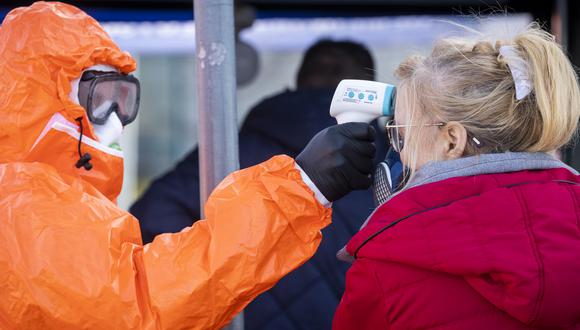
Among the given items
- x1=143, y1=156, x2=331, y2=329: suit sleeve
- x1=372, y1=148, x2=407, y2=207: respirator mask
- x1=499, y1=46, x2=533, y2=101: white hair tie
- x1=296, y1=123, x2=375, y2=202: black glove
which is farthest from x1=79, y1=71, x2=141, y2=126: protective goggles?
x1=499, y1=46, x2=533, y2=101: white hair tie

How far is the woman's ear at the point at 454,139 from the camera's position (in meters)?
1.41

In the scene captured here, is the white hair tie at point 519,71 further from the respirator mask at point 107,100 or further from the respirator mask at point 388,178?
the respirator mask at point 107,100

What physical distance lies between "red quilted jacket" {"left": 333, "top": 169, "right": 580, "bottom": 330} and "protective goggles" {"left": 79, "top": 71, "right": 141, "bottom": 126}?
34.1 inches

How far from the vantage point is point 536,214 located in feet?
4.11

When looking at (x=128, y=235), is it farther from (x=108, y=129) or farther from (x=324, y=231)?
(x=324, y=231)

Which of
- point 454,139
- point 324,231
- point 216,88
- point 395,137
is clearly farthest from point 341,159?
point 324,231

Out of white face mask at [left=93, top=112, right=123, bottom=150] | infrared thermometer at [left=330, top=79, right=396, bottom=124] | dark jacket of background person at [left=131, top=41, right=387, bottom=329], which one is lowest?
dark jacket of background person at [left=131, top=41, right=387, bottom=329]

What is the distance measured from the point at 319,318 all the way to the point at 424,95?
1284mm

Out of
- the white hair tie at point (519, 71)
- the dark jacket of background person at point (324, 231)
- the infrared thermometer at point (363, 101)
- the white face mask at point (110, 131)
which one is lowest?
the dark jacket of background person at point (324, 231)

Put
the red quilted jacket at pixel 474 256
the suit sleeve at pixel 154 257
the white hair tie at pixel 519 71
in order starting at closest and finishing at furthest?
the red quilted jacket at pixel 474 256 → the white hair tie at pixel 519 71 → the suit sleeve at pixel 154 257

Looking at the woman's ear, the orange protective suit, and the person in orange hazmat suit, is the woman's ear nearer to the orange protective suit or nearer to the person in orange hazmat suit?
the person in orange hazmat suit

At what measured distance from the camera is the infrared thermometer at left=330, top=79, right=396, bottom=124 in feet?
5.25

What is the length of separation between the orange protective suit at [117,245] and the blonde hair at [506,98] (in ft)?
1.27

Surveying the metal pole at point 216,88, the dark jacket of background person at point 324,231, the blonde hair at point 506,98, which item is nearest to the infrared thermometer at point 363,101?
the blonde hair at point 506,98
